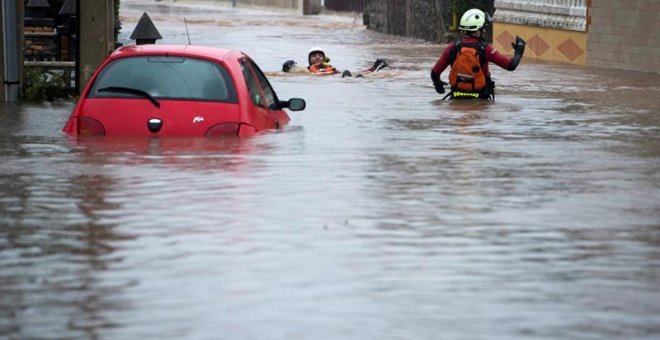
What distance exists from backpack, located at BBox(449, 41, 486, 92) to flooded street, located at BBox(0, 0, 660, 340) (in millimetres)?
561

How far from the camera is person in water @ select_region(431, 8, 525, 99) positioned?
68.2ft

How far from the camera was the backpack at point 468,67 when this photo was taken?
20891 millimetres

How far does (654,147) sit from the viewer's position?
1755cm

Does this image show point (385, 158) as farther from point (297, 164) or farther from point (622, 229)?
point (622, 229)

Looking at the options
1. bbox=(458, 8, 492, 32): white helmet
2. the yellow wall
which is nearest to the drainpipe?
bbox=(458, 8, 492, 32): white helmet

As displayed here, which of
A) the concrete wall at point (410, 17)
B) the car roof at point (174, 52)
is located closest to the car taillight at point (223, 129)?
the car roof at point (174, 52)

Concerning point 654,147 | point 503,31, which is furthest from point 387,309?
point 503,31

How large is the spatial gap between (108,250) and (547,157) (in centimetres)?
647

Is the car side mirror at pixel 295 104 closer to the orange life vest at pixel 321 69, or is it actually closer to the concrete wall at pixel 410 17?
the orange life vest at pixel 321 69

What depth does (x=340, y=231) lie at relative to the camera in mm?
11336

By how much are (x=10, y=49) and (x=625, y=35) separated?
14057 millimetres

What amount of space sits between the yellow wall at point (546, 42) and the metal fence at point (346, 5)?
25389 mm

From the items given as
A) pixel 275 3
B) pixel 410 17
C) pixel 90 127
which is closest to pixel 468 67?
pixel 90 127

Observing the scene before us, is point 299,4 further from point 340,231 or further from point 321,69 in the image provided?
point 340,231
